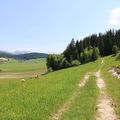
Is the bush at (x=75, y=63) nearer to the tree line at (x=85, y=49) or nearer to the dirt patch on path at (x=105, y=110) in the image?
the tree line at (x=85, y=49)

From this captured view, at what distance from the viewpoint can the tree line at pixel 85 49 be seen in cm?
14825

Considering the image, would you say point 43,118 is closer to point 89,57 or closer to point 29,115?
point 29,115

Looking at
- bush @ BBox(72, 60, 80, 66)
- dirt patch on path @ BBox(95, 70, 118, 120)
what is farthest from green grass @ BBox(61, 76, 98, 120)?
bush @ BBox(72, 60, 80, 66)

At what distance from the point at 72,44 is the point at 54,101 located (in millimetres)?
140853

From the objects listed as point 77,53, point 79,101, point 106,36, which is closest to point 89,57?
point 77,53

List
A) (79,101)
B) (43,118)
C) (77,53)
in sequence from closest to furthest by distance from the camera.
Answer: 1. (43,118)
2. (79,101)
3. (77,53)

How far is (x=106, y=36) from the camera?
6452 inches

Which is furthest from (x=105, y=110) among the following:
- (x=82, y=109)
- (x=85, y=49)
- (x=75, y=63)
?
(x=85, y=49)

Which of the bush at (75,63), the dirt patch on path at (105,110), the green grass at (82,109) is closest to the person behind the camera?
the green grass at (82,109)

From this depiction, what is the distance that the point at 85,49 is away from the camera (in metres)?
152

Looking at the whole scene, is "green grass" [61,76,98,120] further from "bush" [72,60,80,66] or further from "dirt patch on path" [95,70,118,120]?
"bush" [72,60,80,66]

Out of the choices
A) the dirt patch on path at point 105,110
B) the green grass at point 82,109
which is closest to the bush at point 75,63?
the dirt patch on path at point 105,110

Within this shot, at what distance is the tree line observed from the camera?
5837 inches

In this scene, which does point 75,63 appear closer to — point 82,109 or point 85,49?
point 85,49
